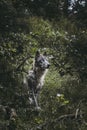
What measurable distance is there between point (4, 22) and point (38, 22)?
0.75m

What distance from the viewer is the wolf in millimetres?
8883

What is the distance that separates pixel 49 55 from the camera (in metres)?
8.97

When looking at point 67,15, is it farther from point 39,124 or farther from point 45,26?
point 39,124

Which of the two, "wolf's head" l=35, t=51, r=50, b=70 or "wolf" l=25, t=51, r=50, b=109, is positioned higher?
"wolf's head" l=35, t=51, r=50, b=70

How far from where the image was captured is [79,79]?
9.25 m

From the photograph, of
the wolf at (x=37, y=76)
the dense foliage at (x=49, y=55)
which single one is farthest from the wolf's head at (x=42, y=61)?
the dense foliage at (x=49, y=55)

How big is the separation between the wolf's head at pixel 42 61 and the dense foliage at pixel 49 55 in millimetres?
110

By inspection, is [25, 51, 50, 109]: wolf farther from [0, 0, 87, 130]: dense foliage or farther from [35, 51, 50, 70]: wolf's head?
[0, 0, 87, 130]: dense foliage

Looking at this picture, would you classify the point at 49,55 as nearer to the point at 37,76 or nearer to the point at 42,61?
the point at 42,61

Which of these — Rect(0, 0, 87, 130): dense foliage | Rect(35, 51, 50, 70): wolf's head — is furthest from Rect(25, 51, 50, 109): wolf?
Rect(0, 0, 87, 130): dense foliage

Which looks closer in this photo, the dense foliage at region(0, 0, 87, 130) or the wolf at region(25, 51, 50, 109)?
the dense foliage at region(0, 0, 87, 130)

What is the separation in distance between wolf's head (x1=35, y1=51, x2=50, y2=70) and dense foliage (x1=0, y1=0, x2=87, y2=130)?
110mm

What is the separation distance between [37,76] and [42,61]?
625mm

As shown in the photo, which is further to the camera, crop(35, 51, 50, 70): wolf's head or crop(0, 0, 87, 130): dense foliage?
crop(35, 51, 50, 70): wolf's head
